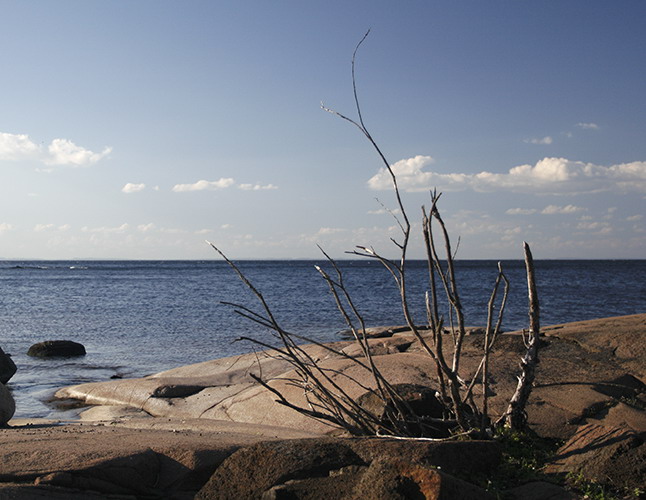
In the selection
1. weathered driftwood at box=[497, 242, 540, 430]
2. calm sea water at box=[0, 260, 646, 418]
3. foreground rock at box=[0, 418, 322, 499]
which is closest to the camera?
foreground rock at box=[0, 418, 322, 499]

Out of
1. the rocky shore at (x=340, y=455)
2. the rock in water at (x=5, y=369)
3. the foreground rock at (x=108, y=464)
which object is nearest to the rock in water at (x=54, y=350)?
the rock in water at (x=5, y=369)

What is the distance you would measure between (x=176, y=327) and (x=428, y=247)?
16.6 m

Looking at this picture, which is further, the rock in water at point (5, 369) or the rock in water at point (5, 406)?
the rock in water at point (5, 369)

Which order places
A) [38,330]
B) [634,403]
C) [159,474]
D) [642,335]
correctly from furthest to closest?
[38,330], [642,335], [634,403], [159,474]

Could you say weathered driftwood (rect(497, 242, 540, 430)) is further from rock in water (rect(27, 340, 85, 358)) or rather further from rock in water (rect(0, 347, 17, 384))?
rock in water (rect(27, 340, 85, 358))

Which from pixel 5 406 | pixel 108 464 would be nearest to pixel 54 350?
pixel 5 406

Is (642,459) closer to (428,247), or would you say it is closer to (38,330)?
(428,247)

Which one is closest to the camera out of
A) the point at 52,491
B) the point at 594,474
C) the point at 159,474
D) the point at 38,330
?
the point at 52,491

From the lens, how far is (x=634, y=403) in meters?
5.84

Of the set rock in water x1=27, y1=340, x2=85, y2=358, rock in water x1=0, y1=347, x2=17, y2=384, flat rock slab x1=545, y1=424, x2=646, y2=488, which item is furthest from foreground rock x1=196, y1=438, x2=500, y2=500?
rock in water x1=27, y1=340, x2=85, y2=358

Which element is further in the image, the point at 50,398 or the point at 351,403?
the point at 50,398

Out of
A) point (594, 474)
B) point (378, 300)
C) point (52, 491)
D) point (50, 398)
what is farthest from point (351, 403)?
point (378, 300)

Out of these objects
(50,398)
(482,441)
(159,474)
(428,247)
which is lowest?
(50,398)

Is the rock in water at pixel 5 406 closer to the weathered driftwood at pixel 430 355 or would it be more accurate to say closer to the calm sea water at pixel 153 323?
the calm sea water at pixel 153 323
